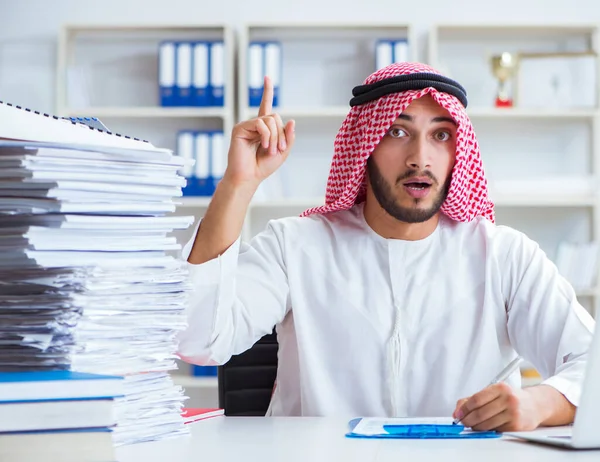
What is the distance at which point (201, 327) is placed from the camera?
5.54 feet

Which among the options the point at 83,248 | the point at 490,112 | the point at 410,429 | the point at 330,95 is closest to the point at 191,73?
the point at 330,95

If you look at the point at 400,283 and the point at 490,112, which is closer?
the point at 400,283

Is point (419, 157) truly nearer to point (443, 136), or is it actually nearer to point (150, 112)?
point (443, 136)

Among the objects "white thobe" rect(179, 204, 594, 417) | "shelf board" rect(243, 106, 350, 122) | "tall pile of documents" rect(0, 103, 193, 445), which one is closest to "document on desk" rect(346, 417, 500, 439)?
"tall pile of documents" rect(0, 103, 193, 445)

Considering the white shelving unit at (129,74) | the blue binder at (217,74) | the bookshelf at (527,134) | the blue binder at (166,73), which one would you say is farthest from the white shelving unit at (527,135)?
the blue binder at (166,73)

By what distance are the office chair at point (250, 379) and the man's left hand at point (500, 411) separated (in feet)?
2.50

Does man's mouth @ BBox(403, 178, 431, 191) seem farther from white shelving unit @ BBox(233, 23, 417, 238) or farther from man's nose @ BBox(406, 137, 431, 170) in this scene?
white shelving unit @ BBox(233, 23, 417, 238)

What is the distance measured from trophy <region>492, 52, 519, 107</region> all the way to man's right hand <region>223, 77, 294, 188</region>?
2814mm

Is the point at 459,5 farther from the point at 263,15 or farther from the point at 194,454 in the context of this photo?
the point at 194,454

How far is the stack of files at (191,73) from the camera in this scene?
13.8 ft

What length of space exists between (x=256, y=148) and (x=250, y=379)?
0.60 meters

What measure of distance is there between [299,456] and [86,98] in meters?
3.60

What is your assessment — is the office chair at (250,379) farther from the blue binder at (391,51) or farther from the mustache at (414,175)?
the blue binder at (391,51)

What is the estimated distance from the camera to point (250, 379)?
6.73 feet
